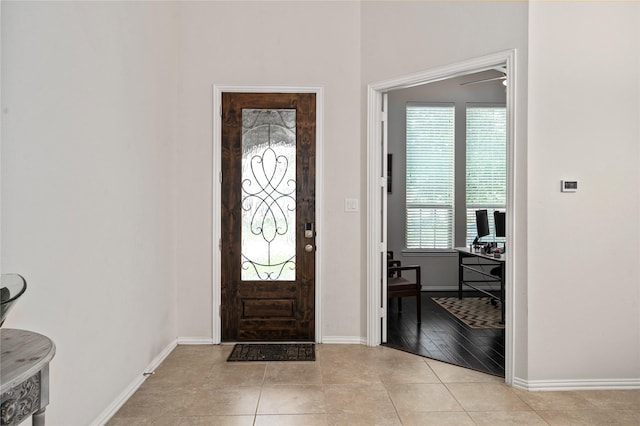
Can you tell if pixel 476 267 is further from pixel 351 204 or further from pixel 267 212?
pixel 267 212

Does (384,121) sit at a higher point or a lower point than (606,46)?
lower

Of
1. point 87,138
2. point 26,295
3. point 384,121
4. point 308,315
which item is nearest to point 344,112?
point 384,121

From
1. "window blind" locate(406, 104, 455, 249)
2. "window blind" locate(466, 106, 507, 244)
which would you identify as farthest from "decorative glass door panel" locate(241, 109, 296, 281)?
"window blind" locate(466, 106, 507, 244)

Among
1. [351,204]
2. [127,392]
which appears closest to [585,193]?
[351,204]

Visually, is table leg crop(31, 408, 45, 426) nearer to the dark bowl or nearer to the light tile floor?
the dark bowl

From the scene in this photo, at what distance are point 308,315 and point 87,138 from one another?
95.6 inches

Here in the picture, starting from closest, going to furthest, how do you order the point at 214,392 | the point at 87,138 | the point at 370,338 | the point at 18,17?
1. the point at 18,17
2. the point at 87,138
3. the point at 214,392
4. the point at 370,338

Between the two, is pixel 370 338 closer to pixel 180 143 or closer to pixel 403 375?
pixel 403 375

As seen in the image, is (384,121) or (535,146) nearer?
(535,146)

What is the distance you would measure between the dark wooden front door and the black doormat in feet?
0.36

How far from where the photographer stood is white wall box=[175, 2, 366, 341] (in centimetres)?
390

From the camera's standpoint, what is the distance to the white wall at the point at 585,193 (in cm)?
286

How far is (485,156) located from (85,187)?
5463 mm

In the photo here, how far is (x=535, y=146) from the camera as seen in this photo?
9.45 feet
